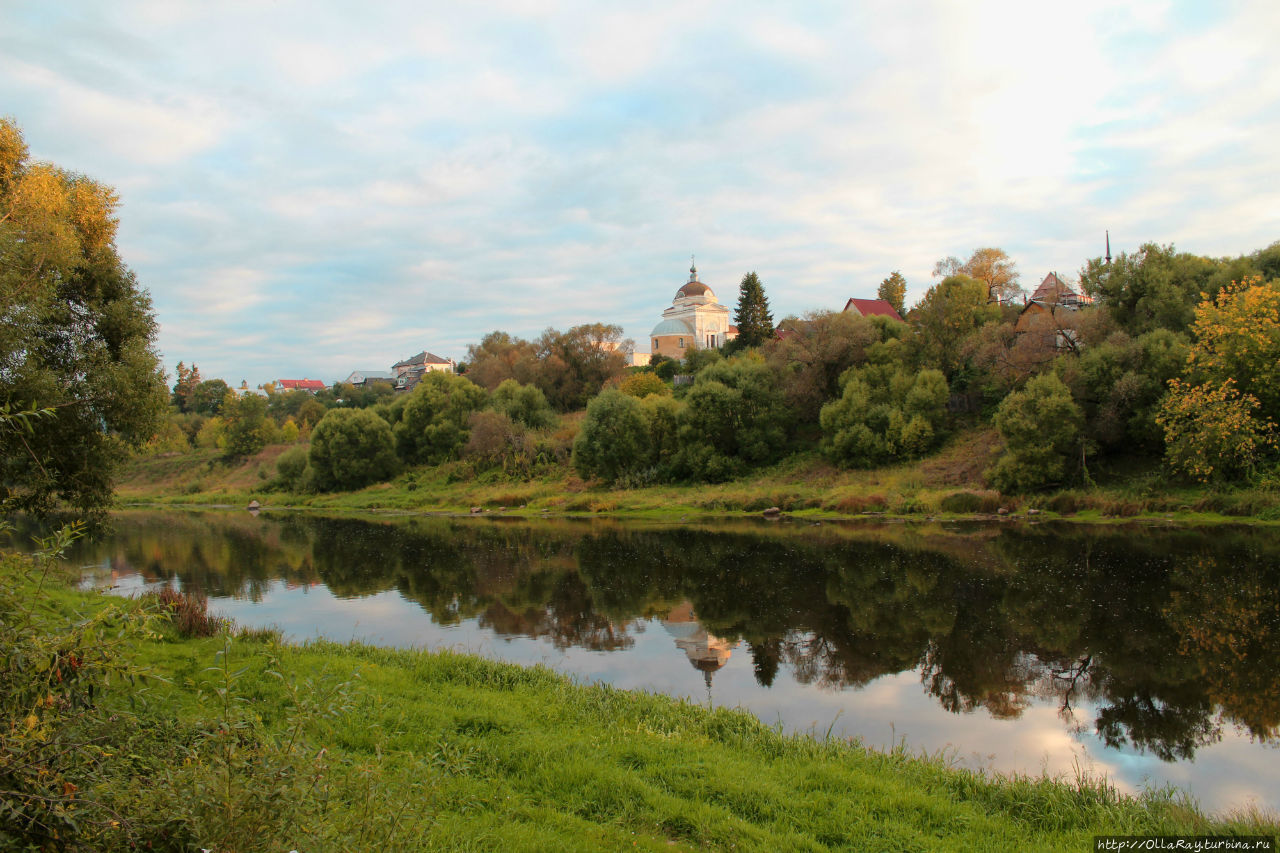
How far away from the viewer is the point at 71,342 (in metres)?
16.1

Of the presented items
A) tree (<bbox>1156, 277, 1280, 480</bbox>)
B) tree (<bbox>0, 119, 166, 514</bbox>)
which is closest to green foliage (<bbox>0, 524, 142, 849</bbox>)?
tree (<bbox>0, 119, 166, 514</bbox>)

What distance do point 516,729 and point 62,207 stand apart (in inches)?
602

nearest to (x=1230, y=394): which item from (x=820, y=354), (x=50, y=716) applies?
(x=820, y=354)

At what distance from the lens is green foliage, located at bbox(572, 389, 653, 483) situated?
45.0 m

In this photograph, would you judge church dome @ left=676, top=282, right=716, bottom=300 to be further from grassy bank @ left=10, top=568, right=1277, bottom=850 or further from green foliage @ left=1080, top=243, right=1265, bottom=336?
grassy bank @ left=10, top=568, right=1277, bottom=850

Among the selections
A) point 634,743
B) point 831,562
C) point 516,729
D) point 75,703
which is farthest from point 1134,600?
point 75,703

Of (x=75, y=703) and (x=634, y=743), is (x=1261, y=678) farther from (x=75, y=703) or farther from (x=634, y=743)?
(x=75, y=703)

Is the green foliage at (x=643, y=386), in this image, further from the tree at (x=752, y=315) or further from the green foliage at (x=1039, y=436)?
the green foliage at (x=1039, y=436)

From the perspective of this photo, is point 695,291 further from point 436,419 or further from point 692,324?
point 436,419

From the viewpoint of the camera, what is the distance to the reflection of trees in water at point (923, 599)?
11.1 meters

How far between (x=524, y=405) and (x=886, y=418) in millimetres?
30473

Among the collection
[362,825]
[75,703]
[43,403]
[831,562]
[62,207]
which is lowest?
[831,562]

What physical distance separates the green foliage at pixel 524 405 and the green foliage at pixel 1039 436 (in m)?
35.7

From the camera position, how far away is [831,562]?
22516 millimetres
